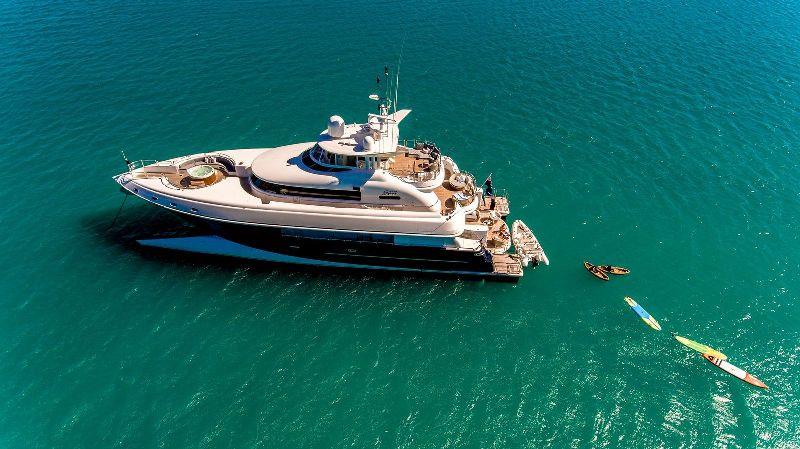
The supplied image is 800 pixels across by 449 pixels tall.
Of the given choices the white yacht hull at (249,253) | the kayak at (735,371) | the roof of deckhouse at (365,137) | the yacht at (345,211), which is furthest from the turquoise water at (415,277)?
the roof of deckhouse at (365,137)

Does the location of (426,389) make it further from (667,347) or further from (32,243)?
(32,243)

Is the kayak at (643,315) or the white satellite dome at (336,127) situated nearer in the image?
the kayak at (643,315)

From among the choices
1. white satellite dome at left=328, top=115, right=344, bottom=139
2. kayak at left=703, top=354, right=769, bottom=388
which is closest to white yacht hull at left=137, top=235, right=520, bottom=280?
white satellite dome at left=328, top=115, right=344, bottom=139

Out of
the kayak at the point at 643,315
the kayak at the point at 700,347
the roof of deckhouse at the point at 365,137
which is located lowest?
the kayak at the point at 700,347

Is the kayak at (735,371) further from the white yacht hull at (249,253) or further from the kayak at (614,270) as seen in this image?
the white yacht hull at (249,253)

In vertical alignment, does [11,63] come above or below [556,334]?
above

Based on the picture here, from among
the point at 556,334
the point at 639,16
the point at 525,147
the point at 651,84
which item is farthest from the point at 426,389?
the point at 639,16

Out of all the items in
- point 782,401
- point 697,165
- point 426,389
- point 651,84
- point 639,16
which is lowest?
point 782,401

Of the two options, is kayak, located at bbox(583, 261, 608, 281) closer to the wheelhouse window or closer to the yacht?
the yacht
